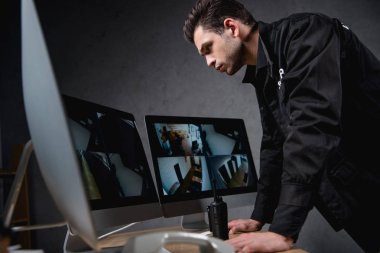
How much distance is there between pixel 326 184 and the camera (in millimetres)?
1257

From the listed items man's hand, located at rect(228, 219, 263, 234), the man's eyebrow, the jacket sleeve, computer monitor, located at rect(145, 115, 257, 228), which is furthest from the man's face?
man's hand, located at rect(228, 219, 263, 234)

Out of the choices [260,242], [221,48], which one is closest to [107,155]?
[260,242]

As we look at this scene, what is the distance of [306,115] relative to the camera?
3.52 feet

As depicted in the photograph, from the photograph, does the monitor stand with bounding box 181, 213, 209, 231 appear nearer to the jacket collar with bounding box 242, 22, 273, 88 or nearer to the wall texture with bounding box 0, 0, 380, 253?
the jacket collar with bounding box 242, 22, 273, 88

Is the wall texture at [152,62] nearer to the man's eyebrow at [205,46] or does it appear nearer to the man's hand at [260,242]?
the man's eyebrow at [205,46]

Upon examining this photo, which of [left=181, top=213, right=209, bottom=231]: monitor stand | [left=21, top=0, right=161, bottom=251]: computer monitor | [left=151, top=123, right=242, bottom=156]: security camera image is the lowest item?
[left=181, top=213, right=209, bottom=231]: monitor stand

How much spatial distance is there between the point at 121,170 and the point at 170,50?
1788mm

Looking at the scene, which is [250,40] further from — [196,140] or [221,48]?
[196,140]

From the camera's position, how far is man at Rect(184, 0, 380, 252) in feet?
3.41

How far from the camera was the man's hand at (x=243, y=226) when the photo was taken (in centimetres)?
136

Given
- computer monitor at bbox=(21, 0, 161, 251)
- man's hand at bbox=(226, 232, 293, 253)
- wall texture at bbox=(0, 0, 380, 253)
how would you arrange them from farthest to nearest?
wall texture at bbox=(0, 0, 380, 253) < man's hand at bbox=(226, 232, 293, 253) < computer monitor at bbox=(21, 0, 161, 251)

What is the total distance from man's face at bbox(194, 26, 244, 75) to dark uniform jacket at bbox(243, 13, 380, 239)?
0.48 feet

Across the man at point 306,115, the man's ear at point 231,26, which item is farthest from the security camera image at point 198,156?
the man's ear at point 231,26

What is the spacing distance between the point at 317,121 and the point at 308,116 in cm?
3
